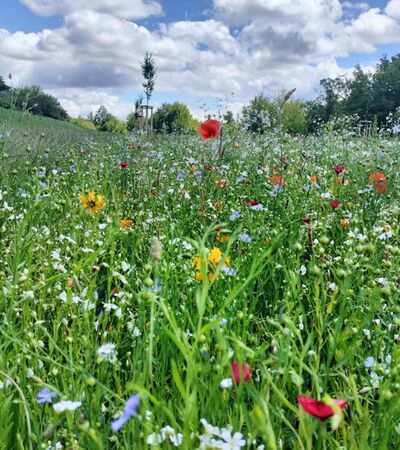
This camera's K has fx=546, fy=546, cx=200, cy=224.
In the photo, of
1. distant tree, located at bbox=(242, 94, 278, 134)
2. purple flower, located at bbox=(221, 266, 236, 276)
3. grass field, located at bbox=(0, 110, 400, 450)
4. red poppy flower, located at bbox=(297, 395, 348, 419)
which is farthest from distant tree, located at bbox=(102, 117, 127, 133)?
red poppy flower, located at bbox=(297, 395, 348, 419)

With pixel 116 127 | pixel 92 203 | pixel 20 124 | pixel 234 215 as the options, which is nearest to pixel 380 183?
pixel 234 215

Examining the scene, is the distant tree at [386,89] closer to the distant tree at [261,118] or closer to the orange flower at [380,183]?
the distant tree at [261,118]

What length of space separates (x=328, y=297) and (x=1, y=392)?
4.16ft

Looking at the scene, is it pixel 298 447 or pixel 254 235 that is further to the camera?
pixel 254 235

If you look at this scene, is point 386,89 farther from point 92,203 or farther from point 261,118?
point 92,203

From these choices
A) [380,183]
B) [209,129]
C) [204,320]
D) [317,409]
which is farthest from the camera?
[380,183]

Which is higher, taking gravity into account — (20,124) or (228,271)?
(20,124)

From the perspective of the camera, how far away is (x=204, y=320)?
5.87 ft

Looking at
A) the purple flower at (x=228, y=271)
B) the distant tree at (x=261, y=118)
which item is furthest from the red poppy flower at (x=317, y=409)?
the distant tree at (x=261, y=118)

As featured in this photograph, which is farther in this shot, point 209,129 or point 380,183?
point 380,183

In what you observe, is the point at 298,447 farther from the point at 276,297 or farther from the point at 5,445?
the point at 276,297

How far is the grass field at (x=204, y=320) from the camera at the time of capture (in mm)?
1131

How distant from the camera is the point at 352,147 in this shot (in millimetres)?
6973

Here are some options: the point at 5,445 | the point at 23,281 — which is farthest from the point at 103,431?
the point at 23,281
